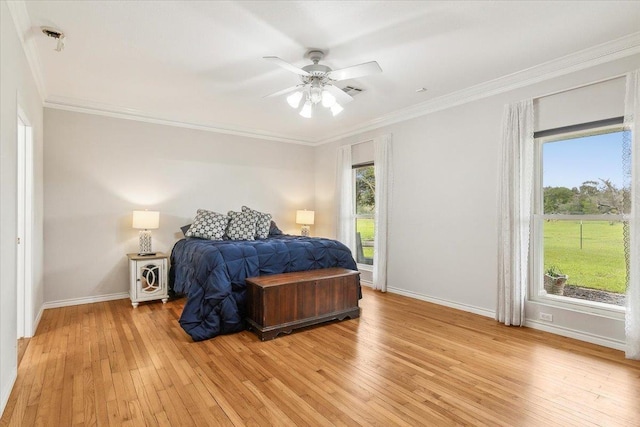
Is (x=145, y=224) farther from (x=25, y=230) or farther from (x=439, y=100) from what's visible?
(x=439, y=100)

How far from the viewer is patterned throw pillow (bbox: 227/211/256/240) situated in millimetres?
4609

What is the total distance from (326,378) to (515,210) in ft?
8.36

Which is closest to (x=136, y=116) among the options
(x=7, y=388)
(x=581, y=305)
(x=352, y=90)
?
(x=352, y=90)

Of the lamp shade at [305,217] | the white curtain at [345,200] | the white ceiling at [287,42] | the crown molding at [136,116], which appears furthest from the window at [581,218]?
the crown molding at [136,116]

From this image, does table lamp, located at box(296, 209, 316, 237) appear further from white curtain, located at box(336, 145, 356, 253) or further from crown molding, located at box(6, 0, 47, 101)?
crown molding, located at box(6, 0, 47, 101)

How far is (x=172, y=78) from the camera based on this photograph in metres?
3.52

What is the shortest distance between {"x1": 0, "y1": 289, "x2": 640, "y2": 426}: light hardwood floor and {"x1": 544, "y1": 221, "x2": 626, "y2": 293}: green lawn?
61 centimetres

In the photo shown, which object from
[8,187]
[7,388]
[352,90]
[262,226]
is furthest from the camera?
[262,226]

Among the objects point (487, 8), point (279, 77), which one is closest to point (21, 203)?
point (279, 77)

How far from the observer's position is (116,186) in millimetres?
4520

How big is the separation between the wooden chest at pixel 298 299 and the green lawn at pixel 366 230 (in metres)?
1.77

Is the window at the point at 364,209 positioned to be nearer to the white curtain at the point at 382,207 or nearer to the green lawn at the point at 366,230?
the green lawn at the point at 366,230

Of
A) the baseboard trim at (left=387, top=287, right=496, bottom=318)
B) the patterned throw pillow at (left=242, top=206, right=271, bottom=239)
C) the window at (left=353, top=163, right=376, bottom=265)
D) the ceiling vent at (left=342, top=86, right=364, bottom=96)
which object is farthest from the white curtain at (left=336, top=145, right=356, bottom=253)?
the ceiling vent at (left=342, top=86, right=364, bottom=96)

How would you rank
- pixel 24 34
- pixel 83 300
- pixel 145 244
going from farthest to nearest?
pixel 145 244 < pixel 83 300 < pixel 24 34
